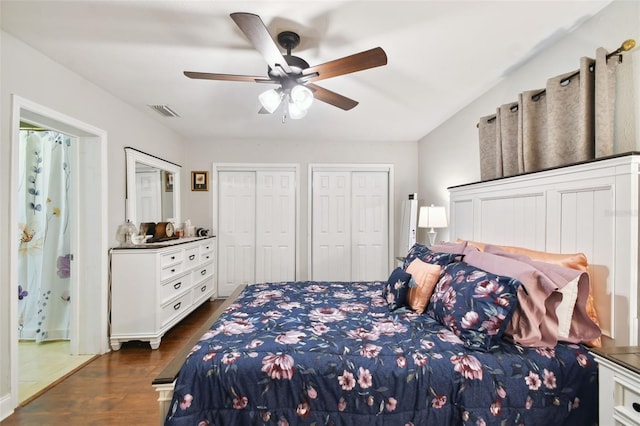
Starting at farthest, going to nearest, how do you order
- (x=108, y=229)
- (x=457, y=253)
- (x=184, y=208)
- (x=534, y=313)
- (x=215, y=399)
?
(x=184, y=208) < (x=108, y=229) < (x=457, y=253) < (x=534, y=313) < (x=215, y=399)

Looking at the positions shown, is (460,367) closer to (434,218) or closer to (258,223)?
(434,218)

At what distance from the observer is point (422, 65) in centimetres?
215

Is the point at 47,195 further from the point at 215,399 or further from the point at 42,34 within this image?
the point at 215,399

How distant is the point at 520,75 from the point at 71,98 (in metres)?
3.66

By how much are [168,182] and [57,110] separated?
169 cm

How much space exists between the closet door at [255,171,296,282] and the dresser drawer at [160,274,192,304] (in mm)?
1209

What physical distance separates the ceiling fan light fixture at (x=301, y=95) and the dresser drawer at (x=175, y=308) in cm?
240

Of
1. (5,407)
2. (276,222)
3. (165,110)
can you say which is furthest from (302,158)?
(5,407)

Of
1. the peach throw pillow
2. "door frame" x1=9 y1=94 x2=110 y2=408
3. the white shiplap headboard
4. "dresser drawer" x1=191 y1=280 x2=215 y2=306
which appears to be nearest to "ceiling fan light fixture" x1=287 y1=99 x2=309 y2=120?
the white shiplap headboard

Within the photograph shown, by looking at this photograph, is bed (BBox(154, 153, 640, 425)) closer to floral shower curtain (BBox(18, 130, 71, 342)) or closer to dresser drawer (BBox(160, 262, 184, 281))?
dresser drawer (BBox(160, 262, 184, 281))

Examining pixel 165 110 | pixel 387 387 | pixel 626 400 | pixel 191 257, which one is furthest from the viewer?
pixel 191 257

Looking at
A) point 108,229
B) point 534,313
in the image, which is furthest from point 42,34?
point 534,313

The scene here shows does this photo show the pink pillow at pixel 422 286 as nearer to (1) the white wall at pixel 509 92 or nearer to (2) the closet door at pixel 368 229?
(1) the white wall at pixel 509 92

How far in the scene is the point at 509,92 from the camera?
232cm
